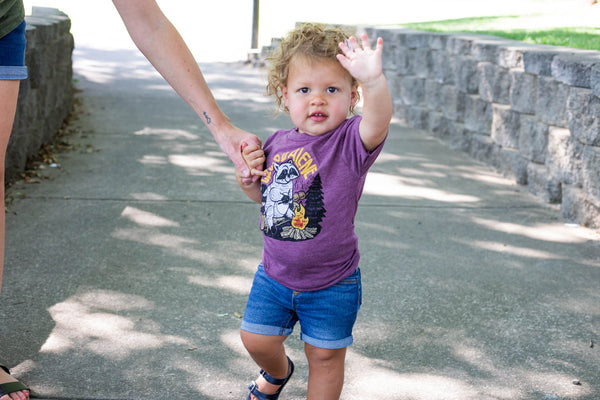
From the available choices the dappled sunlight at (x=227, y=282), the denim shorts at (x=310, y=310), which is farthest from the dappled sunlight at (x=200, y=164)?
the denim shorts at (x=310, y=310)

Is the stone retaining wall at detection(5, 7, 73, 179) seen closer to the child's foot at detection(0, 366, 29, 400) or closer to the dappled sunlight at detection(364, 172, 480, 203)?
the dappled sunlight at detection(364, 172, 480, 203)

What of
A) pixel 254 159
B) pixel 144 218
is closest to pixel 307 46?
pixel 254 159

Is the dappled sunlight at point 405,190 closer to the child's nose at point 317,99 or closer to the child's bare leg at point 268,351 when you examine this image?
the child's bare leg at point 268,351

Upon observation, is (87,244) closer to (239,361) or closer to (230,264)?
(230,264)

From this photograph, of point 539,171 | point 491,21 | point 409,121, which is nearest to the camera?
point 539,171

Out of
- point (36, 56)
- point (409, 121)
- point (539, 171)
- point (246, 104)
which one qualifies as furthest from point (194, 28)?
point (539, 171)

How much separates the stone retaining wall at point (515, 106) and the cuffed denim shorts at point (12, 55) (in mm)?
3275

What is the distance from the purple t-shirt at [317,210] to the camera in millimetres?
2209

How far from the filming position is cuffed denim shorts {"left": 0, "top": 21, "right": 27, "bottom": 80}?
8.13 ft

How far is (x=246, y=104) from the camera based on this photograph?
28.6 ft

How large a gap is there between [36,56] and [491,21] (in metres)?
6.23

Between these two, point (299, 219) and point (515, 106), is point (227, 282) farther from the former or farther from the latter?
point (515, 106)

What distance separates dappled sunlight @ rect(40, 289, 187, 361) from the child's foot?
0.36 m

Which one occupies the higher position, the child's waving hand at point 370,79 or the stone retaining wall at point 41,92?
the child's waving hand at point 370,79
